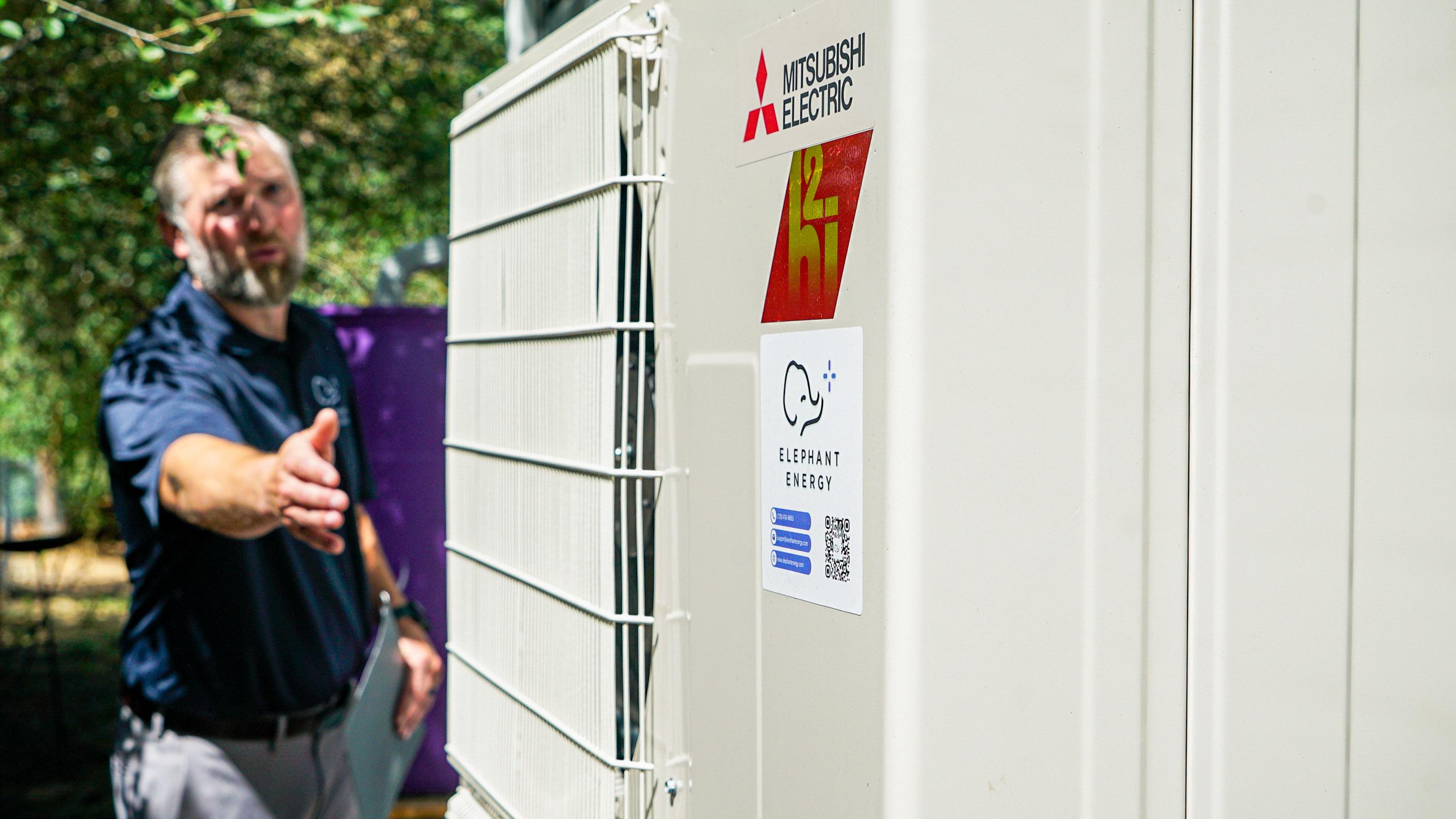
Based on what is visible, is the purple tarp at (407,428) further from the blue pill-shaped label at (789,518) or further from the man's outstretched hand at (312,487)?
the blue pill-shaped label at (789,518)

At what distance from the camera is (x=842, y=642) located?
91cm

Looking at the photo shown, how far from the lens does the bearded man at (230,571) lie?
2305mm

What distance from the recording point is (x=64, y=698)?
23.4ft

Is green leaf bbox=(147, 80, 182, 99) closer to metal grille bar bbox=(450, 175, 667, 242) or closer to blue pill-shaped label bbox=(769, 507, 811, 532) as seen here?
metal grille bar bbox=(450, 175, 667, 242)

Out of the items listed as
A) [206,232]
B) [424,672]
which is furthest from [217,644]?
[206,232]

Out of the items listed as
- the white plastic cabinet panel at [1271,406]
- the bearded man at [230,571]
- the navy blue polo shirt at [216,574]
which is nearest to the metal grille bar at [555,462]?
the white plastic cabinet panel at [1271,406]

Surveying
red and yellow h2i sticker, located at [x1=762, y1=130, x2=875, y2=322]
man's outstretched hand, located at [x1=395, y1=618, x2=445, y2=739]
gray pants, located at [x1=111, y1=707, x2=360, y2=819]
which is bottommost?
gray pants, located at [x1=111, y1=707, x2=360, y2=819]

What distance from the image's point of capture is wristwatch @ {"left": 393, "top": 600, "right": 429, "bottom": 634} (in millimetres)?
2629

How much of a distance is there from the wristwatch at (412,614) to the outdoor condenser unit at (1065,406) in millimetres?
1625

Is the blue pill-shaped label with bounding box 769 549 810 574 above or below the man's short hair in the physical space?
below

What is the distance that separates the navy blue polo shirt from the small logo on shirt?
0.18ft

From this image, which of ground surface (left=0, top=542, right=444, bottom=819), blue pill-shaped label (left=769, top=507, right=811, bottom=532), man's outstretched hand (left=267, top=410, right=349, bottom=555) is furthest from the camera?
ground surface (left=0, top=542, right=444, bottom=819)

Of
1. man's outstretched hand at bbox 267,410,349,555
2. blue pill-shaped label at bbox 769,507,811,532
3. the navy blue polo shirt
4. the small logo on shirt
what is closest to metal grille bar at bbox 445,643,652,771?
man's outstretched hand at bbox 267,410,349,555

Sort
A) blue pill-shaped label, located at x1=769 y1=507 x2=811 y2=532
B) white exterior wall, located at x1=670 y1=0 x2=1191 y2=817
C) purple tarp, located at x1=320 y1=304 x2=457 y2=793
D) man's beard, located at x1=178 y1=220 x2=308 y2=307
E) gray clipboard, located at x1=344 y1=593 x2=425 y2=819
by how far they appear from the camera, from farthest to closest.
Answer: purple tarp, located at x1=320 y1=304 x2=457 y2=793
man's beard, located at x1=178 y1=220 x2=308 y2=307
gray clipboard, located at x1=344 y1=593 x2=425 y2=819
blue pill-shaped label, located at x1=769 y1=507 x2=811 y2=532
white exterior wall, located at x1=670 y1=0 x2=1191 y2=817
